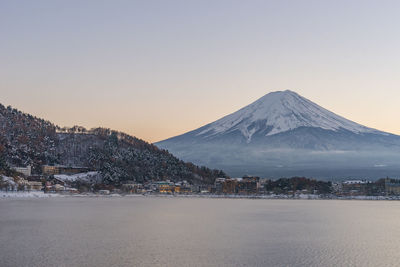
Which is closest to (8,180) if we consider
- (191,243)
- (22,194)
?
(22,194)

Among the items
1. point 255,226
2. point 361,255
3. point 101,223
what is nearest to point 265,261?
point 361,255

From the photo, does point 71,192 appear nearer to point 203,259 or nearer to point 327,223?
point 327,223

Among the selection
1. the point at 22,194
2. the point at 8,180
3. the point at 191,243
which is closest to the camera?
the point at 191,243

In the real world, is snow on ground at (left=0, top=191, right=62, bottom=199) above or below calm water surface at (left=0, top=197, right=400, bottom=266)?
above

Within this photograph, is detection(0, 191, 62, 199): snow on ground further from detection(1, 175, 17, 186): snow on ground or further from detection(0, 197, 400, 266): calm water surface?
detection(0, 197, 400, 266): calm water surface

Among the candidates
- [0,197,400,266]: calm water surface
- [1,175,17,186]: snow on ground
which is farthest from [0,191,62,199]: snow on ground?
[0,197,400,266]: calm water surface

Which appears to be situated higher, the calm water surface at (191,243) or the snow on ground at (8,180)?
the snow on ground at (8,180)

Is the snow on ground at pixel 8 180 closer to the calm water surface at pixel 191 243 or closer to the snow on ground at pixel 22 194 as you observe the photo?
the snow on ground at pixel 22 194

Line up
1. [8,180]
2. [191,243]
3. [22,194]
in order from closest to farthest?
[191,243]
[22,194]
[8,180]

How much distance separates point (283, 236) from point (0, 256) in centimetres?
2951

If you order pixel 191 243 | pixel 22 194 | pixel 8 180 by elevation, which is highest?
pixel 8 180

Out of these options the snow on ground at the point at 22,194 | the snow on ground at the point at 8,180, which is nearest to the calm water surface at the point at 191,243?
the snow on ground at the point at 22,194

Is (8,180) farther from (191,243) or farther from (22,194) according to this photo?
(191,243)

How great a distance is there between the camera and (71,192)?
195m
